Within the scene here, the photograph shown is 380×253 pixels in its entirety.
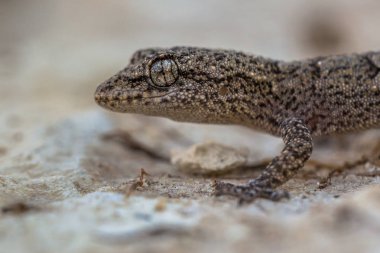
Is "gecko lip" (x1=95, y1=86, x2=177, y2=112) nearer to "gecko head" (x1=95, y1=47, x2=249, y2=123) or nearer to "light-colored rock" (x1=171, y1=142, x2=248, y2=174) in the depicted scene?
"gecko head" (x1=95, y1=47, x2=249, y2=123)

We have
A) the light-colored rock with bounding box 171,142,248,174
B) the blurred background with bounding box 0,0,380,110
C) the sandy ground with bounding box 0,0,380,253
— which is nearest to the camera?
the sandy ground with bounding box 0,0,380,253

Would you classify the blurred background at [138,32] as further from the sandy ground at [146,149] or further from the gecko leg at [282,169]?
the gecko leg at [282,169]

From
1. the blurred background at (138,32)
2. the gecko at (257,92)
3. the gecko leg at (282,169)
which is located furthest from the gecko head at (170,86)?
the blurred background at (138,32)

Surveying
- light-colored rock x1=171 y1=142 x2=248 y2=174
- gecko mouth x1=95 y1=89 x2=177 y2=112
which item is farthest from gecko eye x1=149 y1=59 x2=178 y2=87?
light-colored rock x1=171 y1=142 x2=248 y2=174

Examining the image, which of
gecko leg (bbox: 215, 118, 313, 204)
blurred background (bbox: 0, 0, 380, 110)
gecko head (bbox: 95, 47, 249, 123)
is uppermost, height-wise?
blurred background (bbox: 0, 0, 380, 110)

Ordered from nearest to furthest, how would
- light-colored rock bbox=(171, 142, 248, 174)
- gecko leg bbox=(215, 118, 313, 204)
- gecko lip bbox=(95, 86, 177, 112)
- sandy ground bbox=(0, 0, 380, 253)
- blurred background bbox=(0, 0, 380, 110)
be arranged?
sandy ground bbox=(0, 0, 380, 253) → gecko leg bbox=(215, 118, 313, 204) → gecko lip bbox=(95, 86, 177, 112) → light-colored rock bbox=(171, 142, 248, 174) → blurred background bbox=(0, 0, 380, 110)

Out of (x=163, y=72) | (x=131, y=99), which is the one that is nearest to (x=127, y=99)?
(x=131, y=99)

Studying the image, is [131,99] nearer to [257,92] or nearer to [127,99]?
[127,99]

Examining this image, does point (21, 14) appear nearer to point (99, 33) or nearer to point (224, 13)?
point (99, 33)

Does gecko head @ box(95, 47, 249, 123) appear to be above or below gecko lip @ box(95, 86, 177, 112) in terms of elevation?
above
